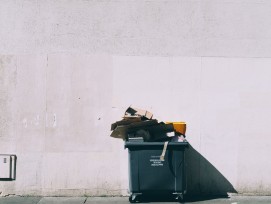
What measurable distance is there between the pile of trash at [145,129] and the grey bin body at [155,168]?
139mm

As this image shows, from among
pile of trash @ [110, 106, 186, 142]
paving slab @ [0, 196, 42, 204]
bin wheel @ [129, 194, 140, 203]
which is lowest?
paving slab @ [0, 196, 42, 204]

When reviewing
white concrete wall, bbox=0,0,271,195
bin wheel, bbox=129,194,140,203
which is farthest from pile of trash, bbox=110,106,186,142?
bin wheel, bbox=129,194,140,203

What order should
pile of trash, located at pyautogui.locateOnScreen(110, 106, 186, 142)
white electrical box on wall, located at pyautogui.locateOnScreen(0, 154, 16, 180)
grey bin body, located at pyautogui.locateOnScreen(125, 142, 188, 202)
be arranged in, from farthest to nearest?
white electrical box on wall, located at pyautogui.locateOnScreen(0, 154, 16, 180)
pile of trash, located at pyautogui.locateOnScreen(110, 106, 186, 142)
grey bin body, located at pyautogui.locateOnScreen(125, 142, 188, 202)

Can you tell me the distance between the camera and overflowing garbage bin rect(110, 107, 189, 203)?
6.70 meters

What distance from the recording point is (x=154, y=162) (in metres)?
6.70

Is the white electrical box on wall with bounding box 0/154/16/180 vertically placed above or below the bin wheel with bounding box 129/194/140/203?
above

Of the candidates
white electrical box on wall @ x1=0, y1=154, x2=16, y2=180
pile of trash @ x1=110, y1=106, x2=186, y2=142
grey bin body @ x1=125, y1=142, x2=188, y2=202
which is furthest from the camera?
white electrical box on wall @ x1=0, y1=154, x2=16, y2=180

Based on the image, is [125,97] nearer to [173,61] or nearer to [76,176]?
[173,61]

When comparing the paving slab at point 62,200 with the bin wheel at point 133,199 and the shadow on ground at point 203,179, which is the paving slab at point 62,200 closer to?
the bin wheel at point 133,199

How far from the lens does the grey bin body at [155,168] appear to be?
264 inches

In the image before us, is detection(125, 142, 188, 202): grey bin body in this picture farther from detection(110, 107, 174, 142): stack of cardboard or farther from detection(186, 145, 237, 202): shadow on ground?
detection(186, 145, 237, 202): shadow on ground

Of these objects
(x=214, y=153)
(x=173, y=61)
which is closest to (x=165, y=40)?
(x=173, y=61)

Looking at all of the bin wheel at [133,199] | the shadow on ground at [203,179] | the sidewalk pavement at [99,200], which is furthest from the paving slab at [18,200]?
the shadow on ground at [203,179]

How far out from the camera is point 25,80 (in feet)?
24.2
